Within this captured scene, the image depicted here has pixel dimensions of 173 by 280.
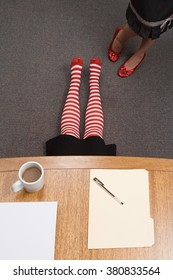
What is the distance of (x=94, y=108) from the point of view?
1317 mm

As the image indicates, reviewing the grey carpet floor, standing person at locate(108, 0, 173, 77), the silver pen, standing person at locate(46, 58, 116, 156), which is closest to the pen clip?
the silver pen

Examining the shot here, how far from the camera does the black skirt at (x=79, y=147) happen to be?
102 centimetres

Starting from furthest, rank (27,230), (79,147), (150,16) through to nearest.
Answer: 1. (150,16)
2. (79,147)
3. (27,230)

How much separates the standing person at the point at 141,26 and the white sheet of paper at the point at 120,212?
2.67ft

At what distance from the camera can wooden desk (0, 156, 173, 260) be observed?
2.19 ft

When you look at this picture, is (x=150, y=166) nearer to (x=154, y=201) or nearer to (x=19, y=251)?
(x=154, y=201)

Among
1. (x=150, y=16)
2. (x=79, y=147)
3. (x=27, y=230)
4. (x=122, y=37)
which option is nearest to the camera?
(x=27, y=230)

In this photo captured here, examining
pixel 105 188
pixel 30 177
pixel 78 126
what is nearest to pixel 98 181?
pixel 105 188

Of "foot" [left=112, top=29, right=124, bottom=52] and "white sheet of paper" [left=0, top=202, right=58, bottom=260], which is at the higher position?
"foot" [left=112, top=29, right=124, bottom=52]

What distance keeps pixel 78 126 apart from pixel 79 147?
22cm

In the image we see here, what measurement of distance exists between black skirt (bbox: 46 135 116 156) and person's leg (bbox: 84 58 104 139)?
0.11 m

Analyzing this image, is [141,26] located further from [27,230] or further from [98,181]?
[27,230]

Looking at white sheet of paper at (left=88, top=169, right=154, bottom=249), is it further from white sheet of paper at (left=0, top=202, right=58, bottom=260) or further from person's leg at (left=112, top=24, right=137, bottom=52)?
person's leg at (left=112, top=24, right=137, bottom=52)

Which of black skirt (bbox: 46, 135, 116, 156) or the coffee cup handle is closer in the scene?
the coffee cup handle
